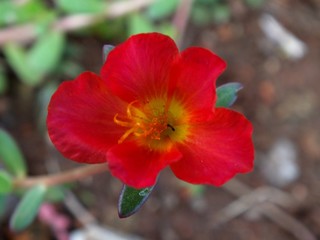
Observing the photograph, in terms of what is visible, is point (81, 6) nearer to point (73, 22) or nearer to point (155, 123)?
point (73, 22)

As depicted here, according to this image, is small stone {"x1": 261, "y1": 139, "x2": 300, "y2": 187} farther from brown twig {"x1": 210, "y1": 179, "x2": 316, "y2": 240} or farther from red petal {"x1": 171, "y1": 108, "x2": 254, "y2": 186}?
red petal {"x1": 171, "y1": 108, "x2": 254, "y2": 186}

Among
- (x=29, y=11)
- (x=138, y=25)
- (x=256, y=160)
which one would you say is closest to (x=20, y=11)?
(x=29, y=11)

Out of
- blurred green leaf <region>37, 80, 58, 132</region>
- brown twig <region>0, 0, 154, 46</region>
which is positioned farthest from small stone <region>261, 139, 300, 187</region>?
blurred green leaf <region>37, 80, 58, 132</region>

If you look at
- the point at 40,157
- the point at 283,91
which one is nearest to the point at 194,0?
the point at 283,91

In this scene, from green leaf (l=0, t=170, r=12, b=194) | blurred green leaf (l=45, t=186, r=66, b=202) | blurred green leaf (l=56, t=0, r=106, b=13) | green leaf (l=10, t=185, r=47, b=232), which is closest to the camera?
green leaf (l=0, t=170, r=12, b=194)

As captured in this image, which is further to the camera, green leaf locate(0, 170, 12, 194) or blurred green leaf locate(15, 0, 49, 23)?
blurred green leaf locate(15, 0, 49, 23)

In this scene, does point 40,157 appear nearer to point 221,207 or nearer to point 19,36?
point 19,36
